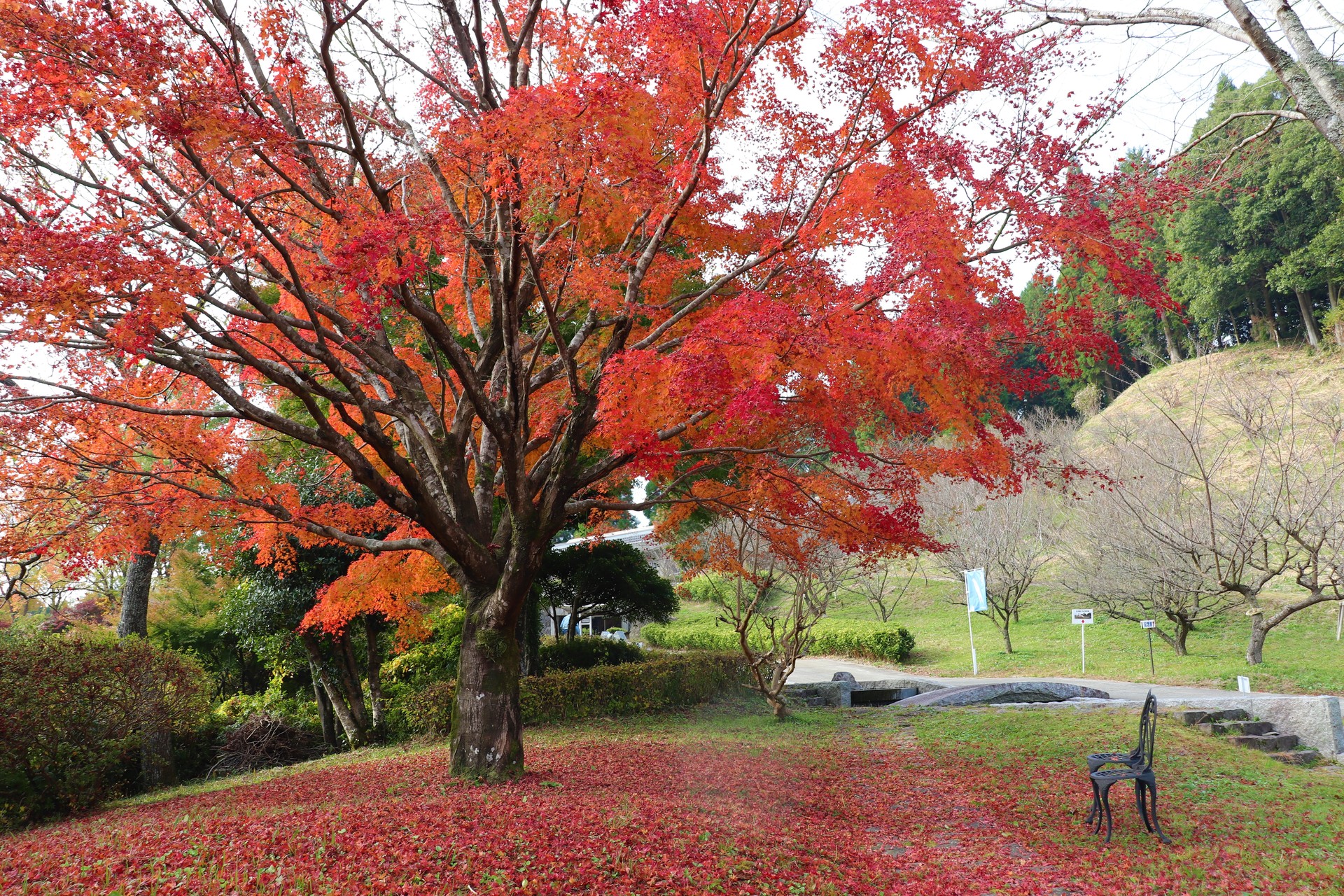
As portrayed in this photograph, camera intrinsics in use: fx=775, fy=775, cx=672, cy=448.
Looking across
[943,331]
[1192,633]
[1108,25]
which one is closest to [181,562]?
[943,331]

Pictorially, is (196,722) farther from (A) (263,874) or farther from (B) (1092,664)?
(B) (1092,664)

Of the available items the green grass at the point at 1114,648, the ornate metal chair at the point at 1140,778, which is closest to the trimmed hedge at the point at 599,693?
the ornate metal chair at the point at 1140,778

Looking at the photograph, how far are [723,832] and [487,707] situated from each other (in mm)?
2614

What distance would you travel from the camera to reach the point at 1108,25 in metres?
5.42

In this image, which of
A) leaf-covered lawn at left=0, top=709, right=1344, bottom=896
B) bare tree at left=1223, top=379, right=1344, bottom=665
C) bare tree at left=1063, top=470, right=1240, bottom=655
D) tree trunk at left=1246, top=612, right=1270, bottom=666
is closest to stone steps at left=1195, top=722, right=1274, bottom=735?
leaf-covered lawn at left=0, top=709, right=1344, bottom=896

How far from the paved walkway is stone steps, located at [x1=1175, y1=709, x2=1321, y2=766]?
72 cm

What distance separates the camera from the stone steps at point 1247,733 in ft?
30.0

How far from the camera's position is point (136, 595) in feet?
38.1

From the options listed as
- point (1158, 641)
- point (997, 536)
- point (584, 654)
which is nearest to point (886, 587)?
point (997, 536)

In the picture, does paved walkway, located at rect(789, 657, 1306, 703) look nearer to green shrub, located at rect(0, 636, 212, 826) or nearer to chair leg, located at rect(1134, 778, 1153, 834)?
chair leg, located at rect(1134, 778, 1153, 834)

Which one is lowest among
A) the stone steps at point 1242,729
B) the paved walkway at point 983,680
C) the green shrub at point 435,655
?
the paved walkway at point 983,680

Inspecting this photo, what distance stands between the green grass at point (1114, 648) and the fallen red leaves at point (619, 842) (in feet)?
36.1

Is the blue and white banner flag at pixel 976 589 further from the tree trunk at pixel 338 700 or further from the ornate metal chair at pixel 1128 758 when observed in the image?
the tree trunk at pixel 338 700

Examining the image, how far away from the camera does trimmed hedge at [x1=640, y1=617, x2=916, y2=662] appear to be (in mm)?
23078
